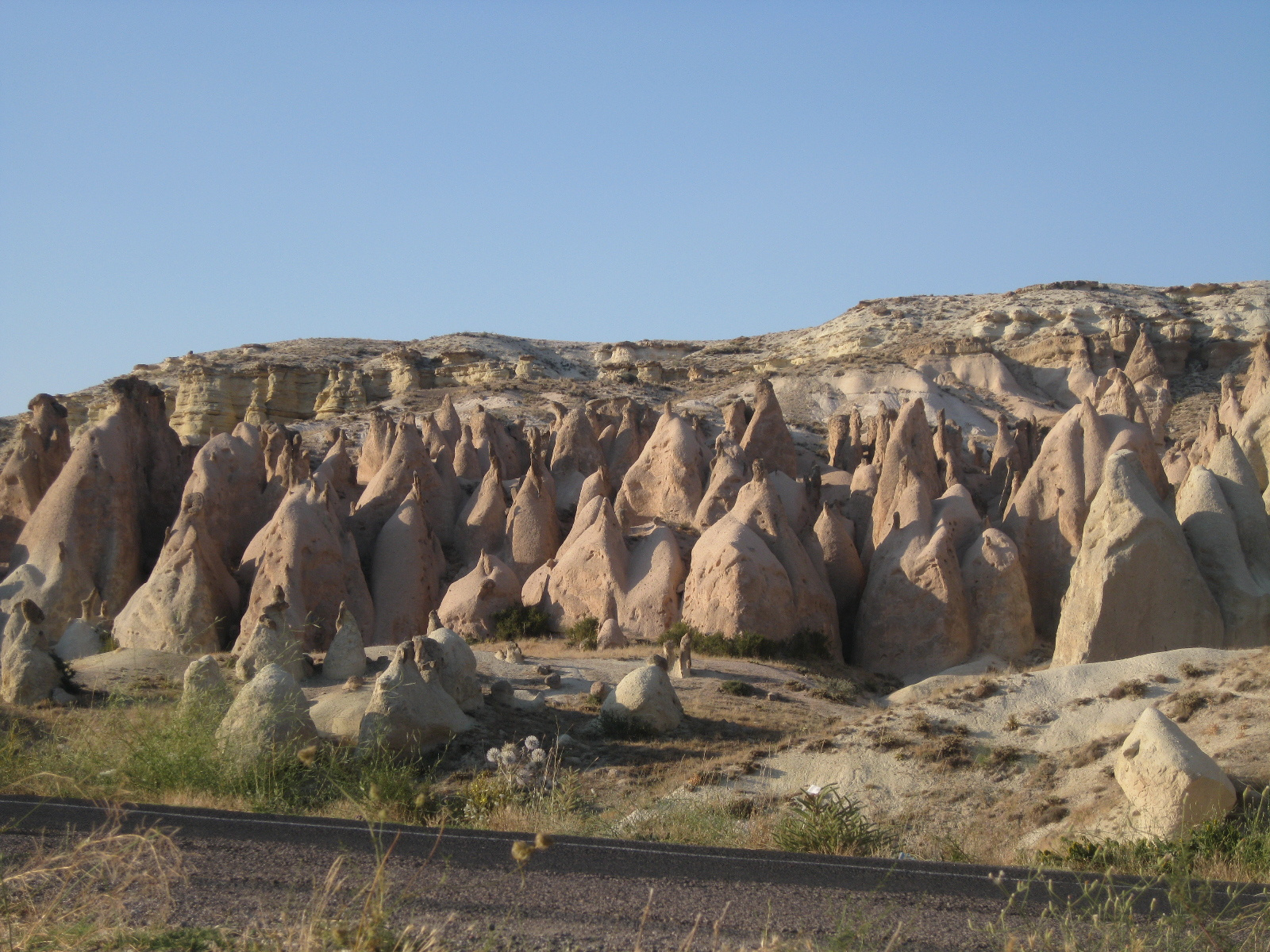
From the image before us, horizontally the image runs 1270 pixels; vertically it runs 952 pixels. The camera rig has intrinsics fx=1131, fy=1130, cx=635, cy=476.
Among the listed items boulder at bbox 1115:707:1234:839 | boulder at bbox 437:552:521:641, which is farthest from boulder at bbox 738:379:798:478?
boulder at bbox 1115:707:1234:839

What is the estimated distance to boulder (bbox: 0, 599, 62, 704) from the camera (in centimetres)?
1655

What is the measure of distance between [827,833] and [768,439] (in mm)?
24114

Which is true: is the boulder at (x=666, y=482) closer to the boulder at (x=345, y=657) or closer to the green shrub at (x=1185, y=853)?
the boulder at (x=345, y=657)

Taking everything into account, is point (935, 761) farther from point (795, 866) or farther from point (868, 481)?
point (868, 481)

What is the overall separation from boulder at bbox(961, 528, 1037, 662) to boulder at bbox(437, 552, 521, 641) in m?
9.88

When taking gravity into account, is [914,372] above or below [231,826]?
above

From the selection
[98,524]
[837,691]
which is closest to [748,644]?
[837,691]

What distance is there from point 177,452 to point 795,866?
88.1 feet

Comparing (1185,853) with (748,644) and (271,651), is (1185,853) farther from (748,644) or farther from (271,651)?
(748,644)

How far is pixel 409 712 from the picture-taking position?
559 inches

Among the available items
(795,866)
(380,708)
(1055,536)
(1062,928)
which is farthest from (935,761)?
(1055,536)

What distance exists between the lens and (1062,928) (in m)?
→ 5.24

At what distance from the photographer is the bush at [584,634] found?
76.2 ft

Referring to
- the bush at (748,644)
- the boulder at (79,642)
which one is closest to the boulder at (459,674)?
the bush at (748,644)
